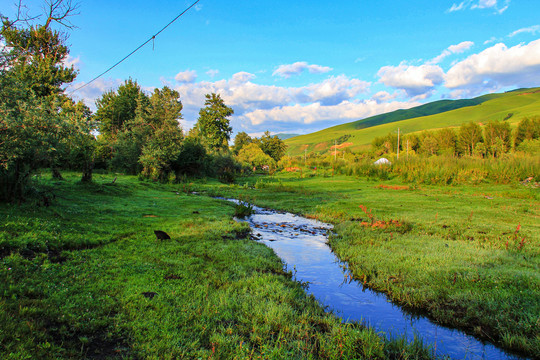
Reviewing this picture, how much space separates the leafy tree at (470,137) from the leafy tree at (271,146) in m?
59.0

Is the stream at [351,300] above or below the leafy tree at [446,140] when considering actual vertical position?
below

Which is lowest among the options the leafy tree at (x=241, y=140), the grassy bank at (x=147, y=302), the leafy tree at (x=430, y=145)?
the grassy bank at (x=147, y=302)

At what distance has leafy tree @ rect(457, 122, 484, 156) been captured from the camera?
268 feet

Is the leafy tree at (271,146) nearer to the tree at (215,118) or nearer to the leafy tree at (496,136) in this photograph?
the tree at (215,118)

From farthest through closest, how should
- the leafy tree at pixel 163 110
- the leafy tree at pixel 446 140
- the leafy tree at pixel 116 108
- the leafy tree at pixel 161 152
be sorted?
the leafy tree at pixel 446 140 → the leafy tree at pixel 116 108 → the leafy tree at pixel 163 110 → the leafy tree at pixel 161 152

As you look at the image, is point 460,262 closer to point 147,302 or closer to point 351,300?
point 351,300

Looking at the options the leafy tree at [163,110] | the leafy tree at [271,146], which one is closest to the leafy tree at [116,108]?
the leafy tree at [163,110]

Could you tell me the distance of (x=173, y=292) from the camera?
5812mm

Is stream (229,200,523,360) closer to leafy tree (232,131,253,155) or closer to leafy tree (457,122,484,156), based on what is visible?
leafy tree (457,122,484,156)

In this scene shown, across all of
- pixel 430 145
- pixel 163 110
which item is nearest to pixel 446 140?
pixel 430 145

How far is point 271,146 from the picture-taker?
105875 mm

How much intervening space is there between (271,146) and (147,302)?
102 metres

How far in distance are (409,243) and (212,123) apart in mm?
66160

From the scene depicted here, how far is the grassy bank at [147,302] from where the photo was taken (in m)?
4.11
